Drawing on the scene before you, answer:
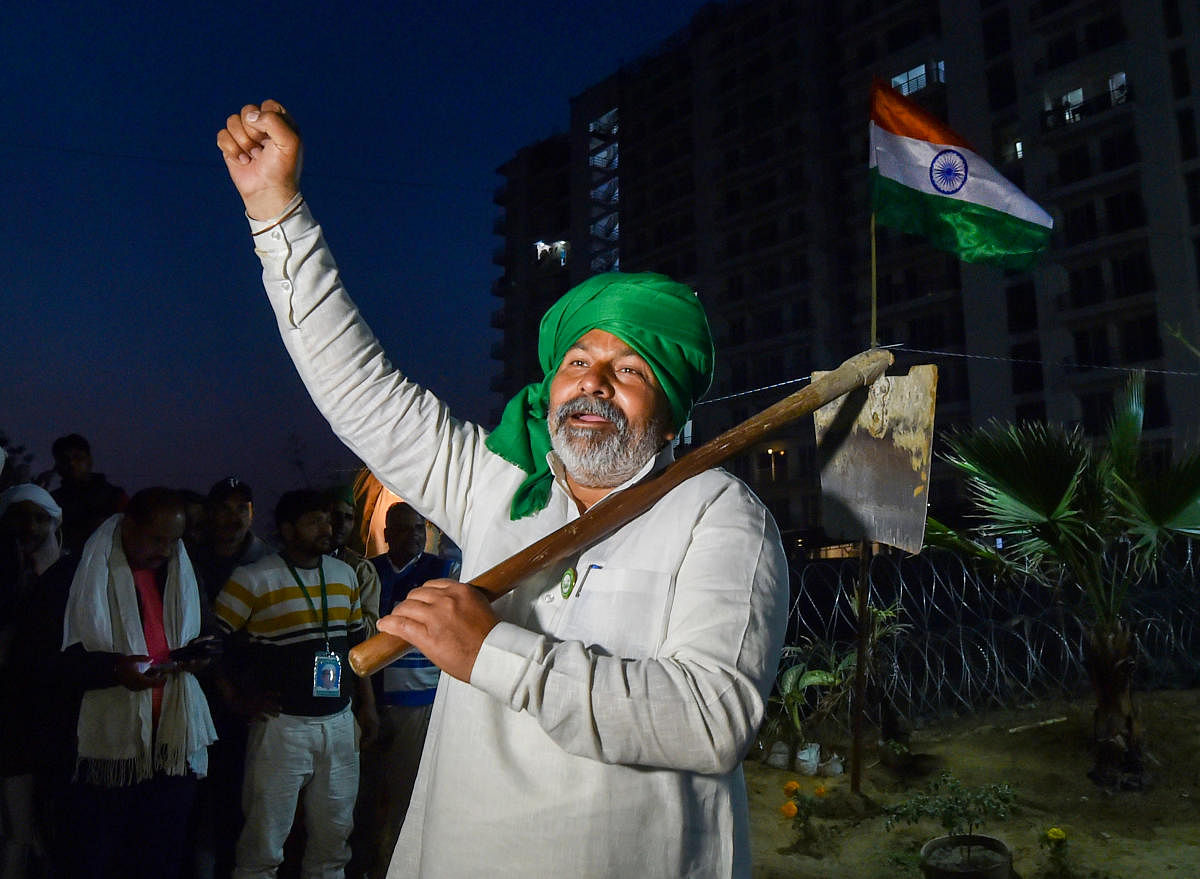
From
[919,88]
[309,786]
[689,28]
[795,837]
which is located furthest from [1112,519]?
[689,28]

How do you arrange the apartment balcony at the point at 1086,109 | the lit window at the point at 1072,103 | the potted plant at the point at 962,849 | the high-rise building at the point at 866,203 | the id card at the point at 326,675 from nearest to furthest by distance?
the potted plant at the point at 962,849, the id card at the point at 326,675, the high-rise building at the point at 866,203, the apartment balcony at the point at 1086,109, the lit window at the point at 1072,103

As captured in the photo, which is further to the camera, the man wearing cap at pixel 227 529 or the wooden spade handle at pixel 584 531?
the man wearing cap at pixel 227 529

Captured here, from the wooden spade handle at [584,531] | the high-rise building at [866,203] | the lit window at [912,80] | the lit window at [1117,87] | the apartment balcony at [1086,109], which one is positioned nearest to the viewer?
the wooden spade handle at [584,531]

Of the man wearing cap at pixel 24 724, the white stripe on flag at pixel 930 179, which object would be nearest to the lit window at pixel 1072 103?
the white stripe on flag at pixel 930 179

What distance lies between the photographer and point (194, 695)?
13.4 feet

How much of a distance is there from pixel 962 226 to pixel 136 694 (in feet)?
14.7

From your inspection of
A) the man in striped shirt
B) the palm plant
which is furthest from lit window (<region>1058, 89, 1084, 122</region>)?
the man in striped shirt

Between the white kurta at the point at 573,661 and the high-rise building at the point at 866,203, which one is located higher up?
the high-rise building at the point at 866,203

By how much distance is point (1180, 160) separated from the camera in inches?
1415

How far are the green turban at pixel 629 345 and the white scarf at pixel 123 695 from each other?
2696mm

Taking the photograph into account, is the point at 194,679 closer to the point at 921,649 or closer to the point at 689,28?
the point at 921,649

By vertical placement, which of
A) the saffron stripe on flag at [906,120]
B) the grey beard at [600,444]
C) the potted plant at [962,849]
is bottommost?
the potted plant at [962,849]

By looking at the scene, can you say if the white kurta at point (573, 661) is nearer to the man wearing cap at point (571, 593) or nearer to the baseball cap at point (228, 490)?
the man wearing cap at point (571, 593)

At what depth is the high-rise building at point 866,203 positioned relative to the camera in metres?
36.2
